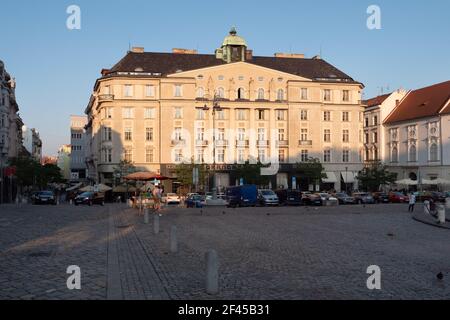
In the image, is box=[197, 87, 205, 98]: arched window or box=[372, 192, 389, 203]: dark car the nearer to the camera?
box=[372, 192, 389, 203]: dark car

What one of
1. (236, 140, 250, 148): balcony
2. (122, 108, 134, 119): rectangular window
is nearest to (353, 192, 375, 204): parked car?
(236, 140, 250, 148): balcony

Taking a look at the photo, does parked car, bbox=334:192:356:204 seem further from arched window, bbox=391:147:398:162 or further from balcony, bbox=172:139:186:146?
arched window, bbox=391:147:398:162

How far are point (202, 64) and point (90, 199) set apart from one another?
3193cm

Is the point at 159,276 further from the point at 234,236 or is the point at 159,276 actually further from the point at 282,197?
the point at 282,197

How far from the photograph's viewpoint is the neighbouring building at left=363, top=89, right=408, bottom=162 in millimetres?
89312

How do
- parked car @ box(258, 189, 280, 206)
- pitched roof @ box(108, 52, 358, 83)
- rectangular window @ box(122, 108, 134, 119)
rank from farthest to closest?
pitched roof @ box(108, 52, 358, 83), rectangular window @ box(122, 108, 134, 119), parked car @ box(258, 189, 280, 206)

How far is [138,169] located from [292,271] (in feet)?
203

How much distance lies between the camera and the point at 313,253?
15414 millimetres

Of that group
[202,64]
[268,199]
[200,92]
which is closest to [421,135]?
[200,92]

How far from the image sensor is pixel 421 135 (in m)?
78.8

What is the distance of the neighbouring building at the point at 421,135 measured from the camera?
243 ft

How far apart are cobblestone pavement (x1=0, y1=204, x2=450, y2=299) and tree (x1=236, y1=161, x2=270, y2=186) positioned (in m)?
45.7

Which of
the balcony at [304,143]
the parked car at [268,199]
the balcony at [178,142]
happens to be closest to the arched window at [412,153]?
the balcony at [304,143]
